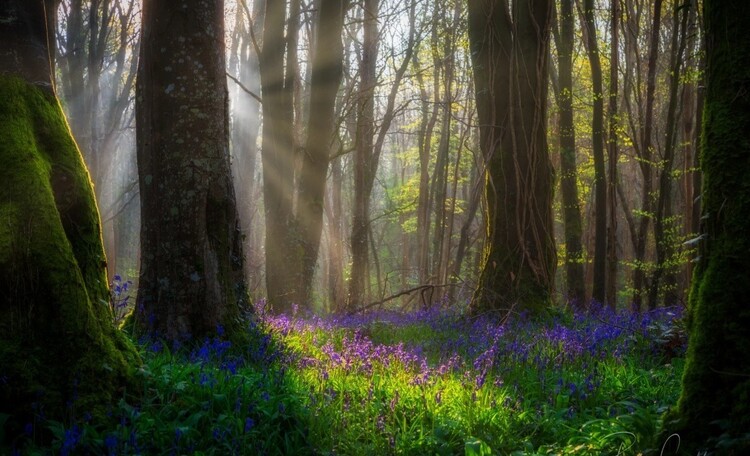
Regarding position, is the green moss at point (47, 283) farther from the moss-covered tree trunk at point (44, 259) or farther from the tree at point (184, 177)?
the tree at point (184, 177)

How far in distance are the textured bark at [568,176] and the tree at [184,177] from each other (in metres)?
9.46

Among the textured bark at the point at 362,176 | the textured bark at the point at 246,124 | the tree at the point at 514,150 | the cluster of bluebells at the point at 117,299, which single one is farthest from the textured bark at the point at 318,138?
the textured bark at the point at 246,124

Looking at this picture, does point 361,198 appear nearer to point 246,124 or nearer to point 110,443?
point 110,443

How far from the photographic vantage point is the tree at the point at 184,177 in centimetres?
516

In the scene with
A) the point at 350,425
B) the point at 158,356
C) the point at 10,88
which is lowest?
the point at 350,425

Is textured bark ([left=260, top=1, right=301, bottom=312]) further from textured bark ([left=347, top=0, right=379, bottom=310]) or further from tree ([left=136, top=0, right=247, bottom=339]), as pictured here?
tree ([left=136, top=0, right=247, bottom=339])

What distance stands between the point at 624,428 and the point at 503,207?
17.7 ft

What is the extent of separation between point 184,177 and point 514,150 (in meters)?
4.99

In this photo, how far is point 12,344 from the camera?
3162mm

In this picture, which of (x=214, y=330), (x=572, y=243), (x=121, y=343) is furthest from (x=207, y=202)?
(x=572, y=243)

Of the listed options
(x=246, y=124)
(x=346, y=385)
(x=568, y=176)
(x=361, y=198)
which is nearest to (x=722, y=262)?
(x=346, y=385)

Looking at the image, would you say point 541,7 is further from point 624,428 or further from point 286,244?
point 624,428

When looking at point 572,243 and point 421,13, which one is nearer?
point 572,243

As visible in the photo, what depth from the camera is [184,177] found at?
5.24 meters
